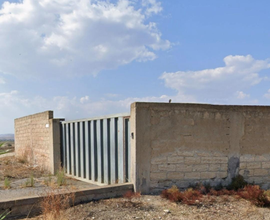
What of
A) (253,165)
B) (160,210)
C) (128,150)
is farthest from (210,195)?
(128,150)

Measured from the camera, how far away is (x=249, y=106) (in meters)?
5.68

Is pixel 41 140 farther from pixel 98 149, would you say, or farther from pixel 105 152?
pixel 105 152

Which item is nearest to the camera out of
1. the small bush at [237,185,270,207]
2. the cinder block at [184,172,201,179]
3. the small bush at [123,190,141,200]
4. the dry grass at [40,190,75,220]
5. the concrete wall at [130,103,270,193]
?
the dry grass at [40,190,75,220]

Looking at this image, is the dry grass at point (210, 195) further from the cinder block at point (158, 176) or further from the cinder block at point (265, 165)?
the cinder block at point (265, 165)

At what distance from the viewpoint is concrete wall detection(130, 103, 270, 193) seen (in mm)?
5012

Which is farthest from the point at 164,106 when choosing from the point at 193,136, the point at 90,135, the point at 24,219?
the point at 24,219

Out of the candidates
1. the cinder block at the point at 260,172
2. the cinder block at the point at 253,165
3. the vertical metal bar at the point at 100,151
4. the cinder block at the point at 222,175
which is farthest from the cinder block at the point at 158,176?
the cinder block at the point at 260,172

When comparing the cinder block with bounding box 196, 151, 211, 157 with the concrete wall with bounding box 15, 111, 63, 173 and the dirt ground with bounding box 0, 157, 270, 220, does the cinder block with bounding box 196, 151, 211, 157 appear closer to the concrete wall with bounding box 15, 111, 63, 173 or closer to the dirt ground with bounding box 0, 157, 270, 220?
the dirt ground with bounding box 0, 157, 270, 220

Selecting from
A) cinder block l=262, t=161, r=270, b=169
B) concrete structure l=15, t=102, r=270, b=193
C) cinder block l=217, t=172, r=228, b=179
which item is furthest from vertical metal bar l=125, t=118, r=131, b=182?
cinder block l=262, t=161, r=270, b=169

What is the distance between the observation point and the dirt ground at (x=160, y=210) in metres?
3.88

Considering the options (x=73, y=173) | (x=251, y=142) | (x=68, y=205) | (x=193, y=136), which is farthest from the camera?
(x=73, y=173)

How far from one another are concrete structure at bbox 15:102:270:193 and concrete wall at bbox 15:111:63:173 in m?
4.50

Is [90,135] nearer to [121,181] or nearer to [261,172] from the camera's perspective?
[121,181]

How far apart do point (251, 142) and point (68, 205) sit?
4.52 metres
